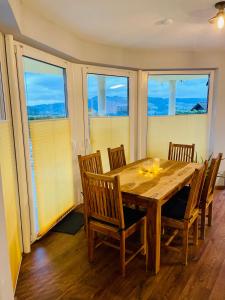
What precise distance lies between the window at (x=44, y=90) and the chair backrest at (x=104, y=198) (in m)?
1.06

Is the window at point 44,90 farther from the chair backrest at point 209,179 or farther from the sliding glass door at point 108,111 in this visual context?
the chair backrest at point 209,179

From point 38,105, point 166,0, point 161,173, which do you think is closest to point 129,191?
point 161,173

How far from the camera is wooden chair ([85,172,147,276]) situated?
1970 millimetres

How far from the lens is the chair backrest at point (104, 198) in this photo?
195 cm

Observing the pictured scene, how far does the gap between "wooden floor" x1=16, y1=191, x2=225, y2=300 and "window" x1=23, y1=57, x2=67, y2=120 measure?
4.96ft

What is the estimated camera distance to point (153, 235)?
210 centimetres

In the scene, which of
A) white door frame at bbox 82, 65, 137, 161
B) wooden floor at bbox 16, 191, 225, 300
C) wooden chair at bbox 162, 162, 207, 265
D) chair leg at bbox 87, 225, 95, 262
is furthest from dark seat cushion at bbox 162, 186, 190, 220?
white door frame at bbox 82, 65, 137, 161

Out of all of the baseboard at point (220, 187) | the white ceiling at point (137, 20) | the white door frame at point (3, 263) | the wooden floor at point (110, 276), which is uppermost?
the white ceiling at point (137, 20)

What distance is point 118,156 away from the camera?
3307 millimetres

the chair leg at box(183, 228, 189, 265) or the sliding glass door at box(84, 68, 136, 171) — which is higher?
the sliding glass door at box(84, 68, 136, 171)

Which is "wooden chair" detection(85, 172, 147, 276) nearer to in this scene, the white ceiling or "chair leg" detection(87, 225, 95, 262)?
"chair leg" detection(87, 225, 95, 262)

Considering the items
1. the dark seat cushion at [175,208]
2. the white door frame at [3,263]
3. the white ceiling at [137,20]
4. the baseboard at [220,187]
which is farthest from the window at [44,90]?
the baseboard at [220,187]

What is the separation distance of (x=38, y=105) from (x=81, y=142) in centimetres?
102

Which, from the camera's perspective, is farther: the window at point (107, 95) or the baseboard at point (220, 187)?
the baseboard at point (220, 187)
